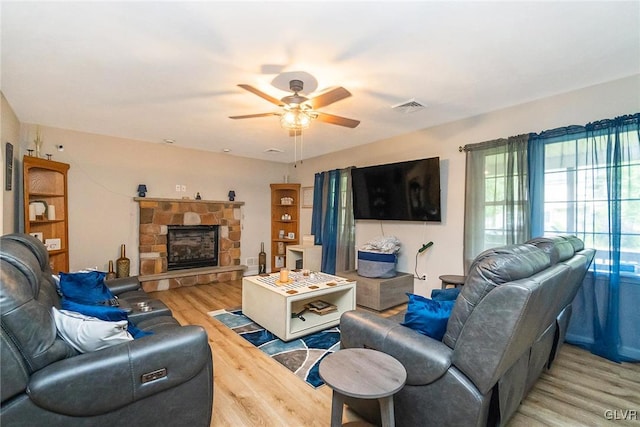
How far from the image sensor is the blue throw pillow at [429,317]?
1646 mm

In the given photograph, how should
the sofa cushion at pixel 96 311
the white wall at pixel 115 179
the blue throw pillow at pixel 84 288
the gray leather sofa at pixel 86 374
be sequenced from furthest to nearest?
the white wall at pixel 115 179 < the blue throw pillow at pixel 84 288 < the sofa cushion at pixel 96 311 < the gray leather sofa at pixel 86 374

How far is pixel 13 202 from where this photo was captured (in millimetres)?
3359

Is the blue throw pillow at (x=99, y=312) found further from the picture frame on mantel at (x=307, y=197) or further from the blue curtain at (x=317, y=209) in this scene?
the picture frame on mantel at (x=307, y=197)

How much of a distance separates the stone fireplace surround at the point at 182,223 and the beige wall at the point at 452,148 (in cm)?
233

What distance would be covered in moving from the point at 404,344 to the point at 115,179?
187 inches

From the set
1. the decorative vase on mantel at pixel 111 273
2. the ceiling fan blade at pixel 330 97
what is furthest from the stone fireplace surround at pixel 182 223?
the ceiling fan blade at pixel 330 97

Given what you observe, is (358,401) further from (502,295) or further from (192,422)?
(502,295)

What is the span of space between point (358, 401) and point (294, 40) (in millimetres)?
2316

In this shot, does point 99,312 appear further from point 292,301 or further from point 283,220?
point 283,220

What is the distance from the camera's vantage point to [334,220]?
5152 millimetres

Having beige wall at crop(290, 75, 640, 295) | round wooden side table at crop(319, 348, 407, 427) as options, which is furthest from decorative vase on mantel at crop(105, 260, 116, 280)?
round wooden side table at crop(319, 348, 407, 427)

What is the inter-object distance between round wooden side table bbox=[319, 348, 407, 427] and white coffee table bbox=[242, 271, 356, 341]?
4.60 ft

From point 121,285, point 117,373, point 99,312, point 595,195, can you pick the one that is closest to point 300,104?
point 99,312

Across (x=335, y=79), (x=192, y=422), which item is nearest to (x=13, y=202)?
(x=192, y=422)
